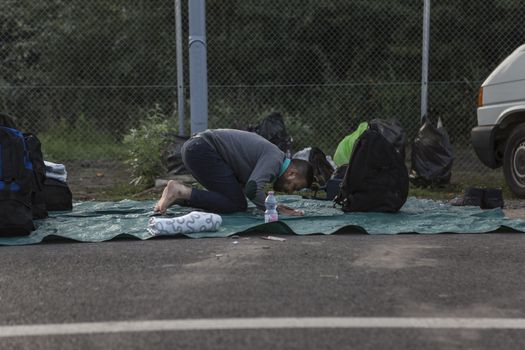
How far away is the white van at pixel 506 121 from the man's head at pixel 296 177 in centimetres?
337

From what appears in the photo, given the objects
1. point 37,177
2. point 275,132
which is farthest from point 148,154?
point 37,177

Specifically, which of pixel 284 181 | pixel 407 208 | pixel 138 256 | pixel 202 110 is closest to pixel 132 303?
pixel 138 256

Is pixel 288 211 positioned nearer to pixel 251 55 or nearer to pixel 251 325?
pixel 251 325

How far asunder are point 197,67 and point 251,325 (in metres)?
6.67

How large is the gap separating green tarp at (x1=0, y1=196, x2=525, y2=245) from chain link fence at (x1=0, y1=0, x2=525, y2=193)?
577 cm

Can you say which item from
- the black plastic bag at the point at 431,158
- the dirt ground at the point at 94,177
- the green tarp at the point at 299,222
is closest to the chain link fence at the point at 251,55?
the dirt ground at the point at 94,177

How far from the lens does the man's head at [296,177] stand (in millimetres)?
6324

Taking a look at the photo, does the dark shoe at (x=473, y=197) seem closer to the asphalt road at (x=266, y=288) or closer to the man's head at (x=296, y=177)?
the asphalt road at (x=266, y=288)

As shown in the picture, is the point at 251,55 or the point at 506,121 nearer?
the point at 506,121

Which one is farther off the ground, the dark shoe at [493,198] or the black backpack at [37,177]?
the black backpack at [37,177]

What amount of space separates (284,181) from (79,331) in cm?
325

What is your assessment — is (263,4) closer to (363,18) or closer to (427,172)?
(363,18)

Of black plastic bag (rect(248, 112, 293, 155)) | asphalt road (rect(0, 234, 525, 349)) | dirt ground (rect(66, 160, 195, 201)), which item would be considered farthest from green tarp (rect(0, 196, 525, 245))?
black plastic bag (rect(248, 112, 293, 155))

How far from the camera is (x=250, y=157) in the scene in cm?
668
